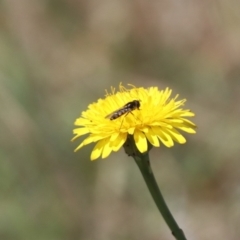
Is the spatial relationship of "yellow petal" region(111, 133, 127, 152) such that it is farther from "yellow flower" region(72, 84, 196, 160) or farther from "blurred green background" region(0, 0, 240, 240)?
"blurred green background" region(0, 0, 240, 240)

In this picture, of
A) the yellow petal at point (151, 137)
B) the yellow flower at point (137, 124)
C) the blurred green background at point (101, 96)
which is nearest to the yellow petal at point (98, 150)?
the yellow flower at point (137, 124)

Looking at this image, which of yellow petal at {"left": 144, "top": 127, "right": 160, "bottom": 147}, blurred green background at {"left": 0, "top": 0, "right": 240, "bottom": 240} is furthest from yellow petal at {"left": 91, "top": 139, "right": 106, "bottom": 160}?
blurred green background at {"left": 0, "top": 0, "right": 240, "bottom": 240}

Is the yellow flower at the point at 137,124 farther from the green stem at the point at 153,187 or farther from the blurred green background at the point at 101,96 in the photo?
the blurred green background at the point at 101,96

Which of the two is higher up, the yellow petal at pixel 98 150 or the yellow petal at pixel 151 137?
the yellow petal at pixel 98 150

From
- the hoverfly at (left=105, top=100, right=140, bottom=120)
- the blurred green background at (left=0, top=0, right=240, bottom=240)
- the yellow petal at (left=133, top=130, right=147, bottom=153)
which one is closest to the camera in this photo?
the yellow petal at (left=133, top=130, right=147, bottom=153)

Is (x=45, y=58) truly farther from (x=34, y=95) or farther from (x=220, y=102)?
(x=220, y=102)

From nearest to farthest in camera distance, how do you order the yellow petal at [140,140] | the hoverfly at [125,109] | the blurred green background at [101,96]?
1. the yellow petal at [140,140]
2. the hoverfly at [125,109]
3. the blurred green background at [101,96]

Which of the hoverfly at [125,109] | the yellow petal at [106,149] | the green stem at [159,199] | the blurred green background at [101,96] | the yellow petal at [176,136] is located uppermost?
the blurred green background at [101,96]
